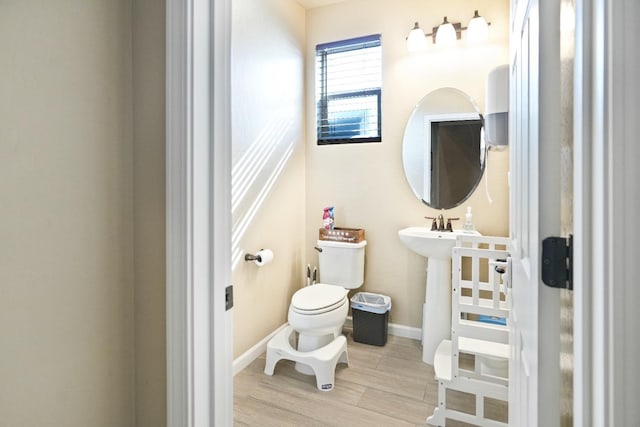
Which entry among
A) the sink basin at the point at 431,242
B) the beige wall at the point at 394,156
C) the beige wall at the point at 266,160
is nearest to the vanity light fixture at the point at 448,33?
the beige wall at the point at 394,156

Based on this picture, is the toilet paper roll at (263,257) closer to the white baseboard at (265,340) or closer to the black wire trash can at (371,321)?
the white baseboard at (265,340)

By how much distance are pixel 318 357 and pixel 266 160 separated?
1.44 metres

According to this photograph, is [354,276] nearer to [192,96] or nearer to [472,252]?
[472,252]

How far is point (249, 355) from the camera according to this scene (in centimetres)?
232

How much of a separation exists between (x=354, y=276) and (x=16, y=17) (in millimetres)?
2408

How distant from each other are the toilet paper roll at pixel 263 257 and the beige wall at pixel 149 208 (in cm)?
143

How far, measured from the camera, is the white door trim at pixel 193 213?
0.77 m

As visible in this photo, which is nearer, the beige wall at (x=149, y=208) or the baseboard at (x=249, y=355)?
the beige wall at (x=149, y=208)

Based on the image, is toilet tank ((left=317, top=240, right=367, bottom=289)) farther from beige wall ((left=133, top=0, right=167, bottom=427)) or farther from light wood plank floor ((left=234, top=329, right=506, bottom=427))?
beige wall ((left=133, top=0, right=167, bottom=427))

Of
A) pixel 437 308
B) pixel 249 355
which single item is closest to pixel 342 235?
pixel 437 308

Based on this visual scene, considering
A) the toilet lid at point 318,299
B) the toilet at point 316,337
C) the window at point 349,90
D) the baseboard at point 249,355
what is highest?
the window at point 349,90

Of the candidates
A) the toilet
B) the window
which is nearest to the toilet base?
the toilet

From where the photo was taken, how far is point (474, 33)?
2344mm

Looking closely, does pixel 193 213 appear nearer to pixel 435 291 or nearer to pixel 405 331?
pixel 435 291
